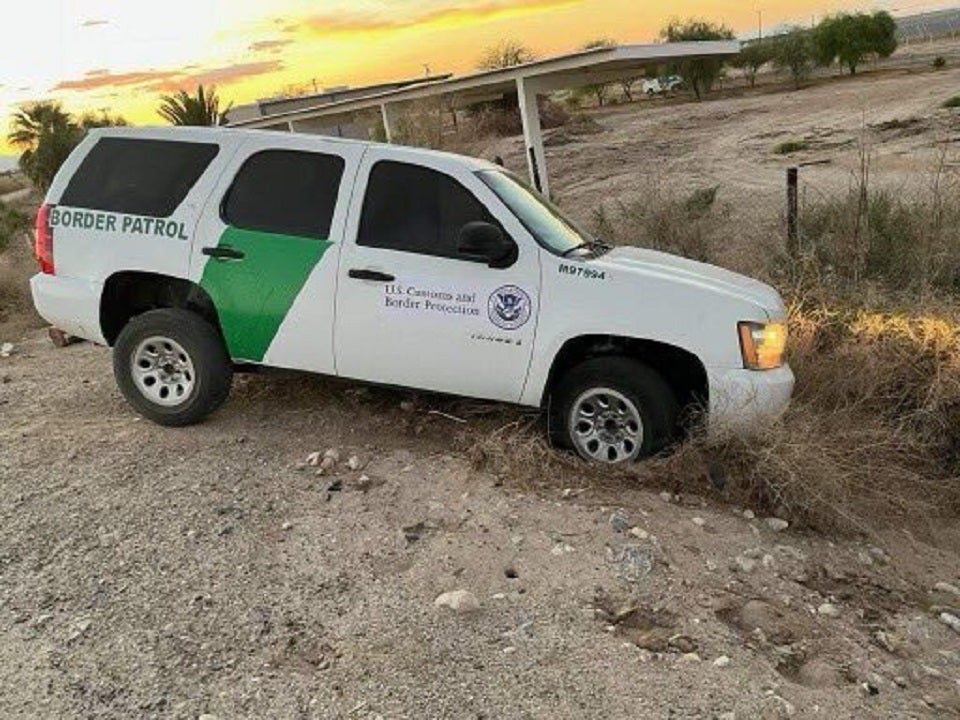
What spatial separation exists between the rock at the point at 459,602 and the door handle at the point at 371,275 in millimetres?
2172

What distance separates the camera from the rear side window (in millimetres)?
6090

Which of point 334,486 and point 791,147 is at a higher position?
point 791,147

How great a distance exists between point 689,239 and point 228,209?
6.93m

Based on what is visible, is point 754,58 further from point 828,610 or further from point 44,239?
point 828,610

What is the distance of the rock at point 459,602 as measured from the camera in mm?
4180

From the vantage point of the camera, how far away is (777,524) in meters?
5.36

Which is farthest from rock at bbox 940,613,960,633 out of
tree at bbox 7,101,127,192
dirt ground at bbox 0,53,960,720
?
tree at bbox 7,101,127,192

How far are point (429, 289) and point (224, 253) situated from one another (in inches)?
53.9

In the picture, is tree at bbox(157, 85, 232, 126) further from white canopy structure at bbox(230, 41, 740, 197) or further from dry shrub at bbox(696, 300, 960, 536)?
dry shrub at bbox(696, 300, 960, 536)

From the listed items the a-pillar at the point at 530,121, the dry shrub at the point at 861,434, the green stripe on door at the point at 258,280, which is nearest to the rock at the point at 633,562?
the dry shrub at the point at 861,434

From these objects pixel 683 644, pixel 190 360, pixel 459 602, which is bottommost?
pixel 683 644

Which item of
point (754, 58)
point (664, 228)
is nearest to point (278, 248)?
point (664, 228)

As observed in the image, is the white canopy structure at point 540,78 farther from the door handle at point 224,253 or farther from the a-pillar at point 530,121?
the door handle at point 224,253

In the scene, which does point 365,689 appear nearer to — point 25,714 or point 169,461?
point 25,714
